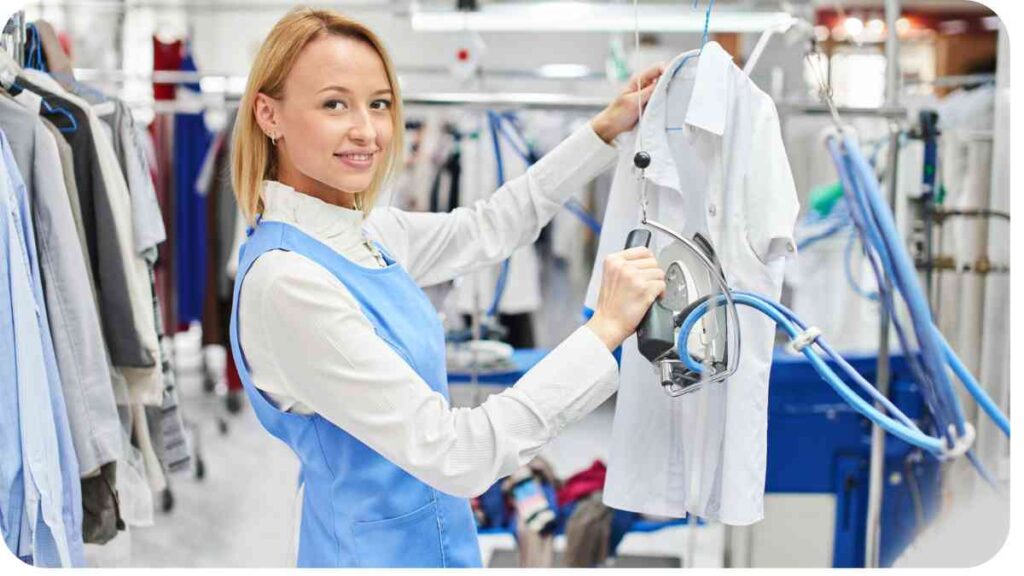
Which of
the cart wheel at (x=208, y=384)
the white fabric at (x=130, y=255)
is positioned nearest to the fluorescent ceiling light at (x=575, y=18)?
the white fabric at (x=130, y=255)

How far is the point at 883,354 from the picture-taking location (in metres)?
2.20

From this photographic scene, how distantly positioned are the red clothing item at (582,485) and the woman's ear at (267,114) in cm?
169

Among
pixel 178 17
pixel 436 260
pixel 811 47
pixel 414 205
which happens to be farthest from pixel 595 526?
pixel 178 17

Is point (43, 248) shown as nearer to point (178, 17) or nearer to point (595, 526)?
point (595, 526)

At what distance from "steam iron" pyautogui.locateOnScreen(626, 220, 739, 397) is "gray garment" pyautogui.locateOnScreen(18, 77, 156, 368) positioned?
98cm

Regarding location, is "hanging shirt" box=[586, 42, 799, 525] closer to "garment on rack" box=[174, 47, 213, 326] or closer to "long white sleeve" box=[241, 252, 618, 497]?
"long white sleeve" box=[241, 252, 618, 497]

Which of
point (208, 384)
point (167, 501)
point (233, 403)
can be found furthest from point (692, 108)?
point (208, 384)

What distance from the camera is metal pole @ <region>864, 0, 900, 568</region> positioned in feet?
7.10

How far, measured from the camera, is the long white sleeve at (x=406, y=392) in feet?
4.01

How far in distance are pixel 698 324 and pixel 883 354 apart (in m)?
1.03

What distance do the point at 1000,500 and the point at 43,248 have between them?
6.68ft

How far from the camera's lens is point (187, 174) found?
4.41 meters

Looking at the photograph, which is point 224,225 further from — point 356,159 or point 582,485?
point 356,159

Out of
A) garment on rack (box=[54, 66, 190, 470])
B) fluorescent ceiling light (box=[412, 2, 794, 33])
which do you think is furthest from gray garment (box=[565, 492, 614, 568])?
fluorescent ceiling light (box=[412, 2, 794, 33])
